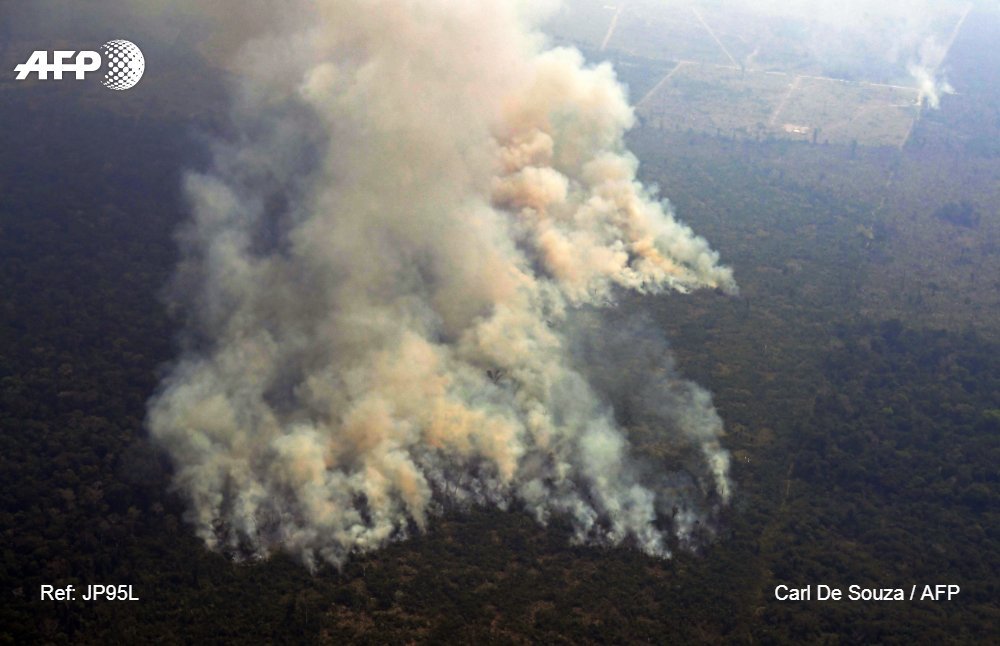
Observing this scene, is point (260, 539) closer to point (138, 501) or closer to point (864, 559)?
point (138, 501)

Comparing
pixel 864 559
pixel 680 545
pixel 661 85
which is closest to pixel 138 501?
pixel 680 545
